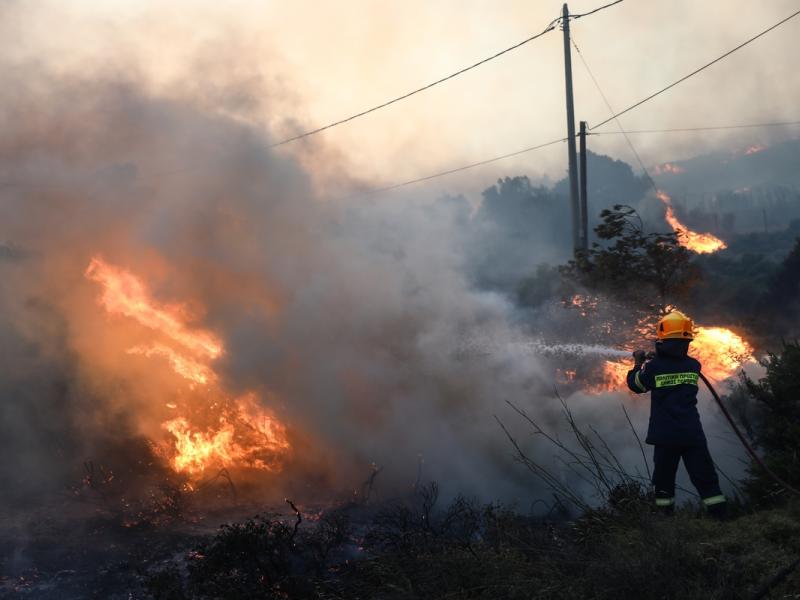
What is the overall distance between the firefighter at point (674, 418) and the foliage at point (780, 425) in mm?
598

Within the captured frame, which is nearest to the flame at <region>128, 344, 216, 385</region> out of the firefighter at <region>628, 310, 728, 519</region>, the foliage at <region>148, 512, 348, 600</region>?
the foliage at <region>148, 512, 348, 600</region>

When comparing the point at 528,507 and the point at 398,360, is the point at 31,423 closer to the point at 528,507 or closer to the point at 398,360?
the point at 398,360

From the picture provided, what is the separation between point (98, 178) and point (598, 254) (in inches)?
335

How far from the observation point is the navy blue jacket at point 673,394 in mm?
4934

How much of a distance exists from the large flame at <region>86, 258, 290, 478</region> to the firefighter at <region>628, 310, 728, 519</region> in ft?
18.4

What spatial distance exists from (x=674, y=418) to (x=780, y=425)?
136cm

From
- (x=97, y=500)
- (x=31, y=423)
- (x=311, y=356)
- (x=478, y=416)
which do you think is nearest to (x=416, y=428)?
(x=478, y=416)

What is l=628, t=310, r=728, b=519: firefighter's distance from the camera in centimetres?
490

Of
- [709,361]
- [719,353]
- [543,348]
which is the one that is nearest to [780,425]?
[543,348]

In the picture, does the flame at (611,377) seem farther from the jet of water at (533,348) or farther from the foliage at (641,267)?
the foliage at (641,267)

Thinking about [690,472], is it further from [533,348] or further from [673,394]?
[533,348]

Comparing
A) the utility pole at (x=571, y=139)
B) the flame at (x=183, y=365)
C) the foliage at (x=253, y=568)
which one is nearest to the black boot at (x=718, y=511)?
the foliage at (x=253, y=568)

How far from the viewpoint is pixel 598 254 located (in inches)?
473

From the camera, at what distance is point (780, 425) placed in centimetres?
564
